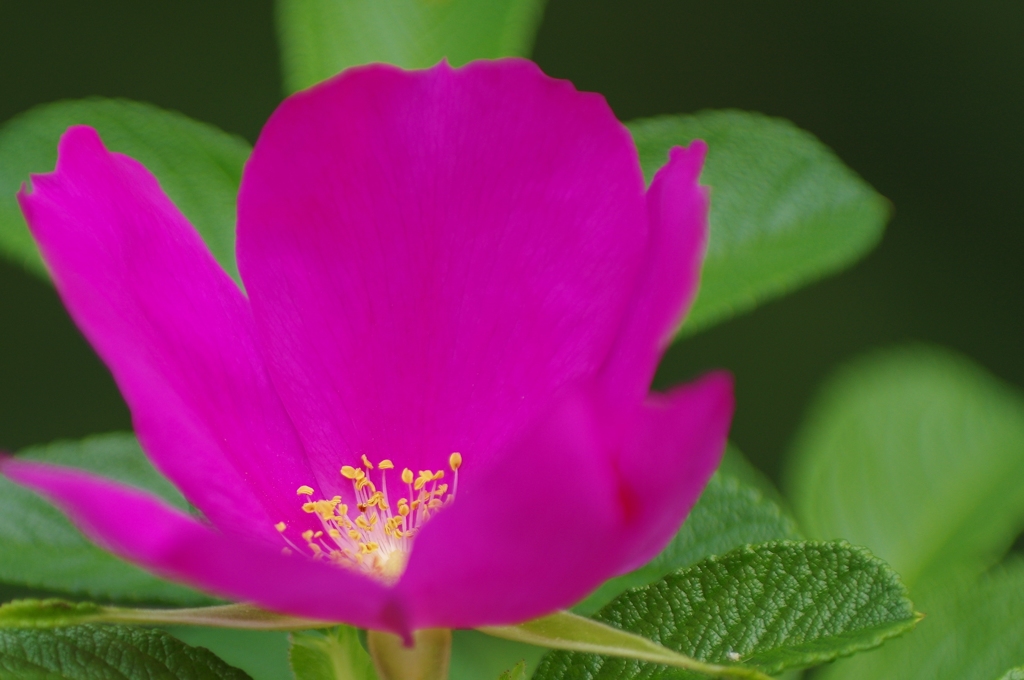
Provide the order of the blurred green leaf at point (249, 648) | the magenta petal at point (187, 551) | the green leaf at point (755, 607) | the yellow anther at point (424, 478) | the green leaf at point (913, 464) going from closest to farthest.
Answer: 1. the magenta petal at point (187, 551)
2. the green leaf at point (755, 607)
3. the yellow anther at point (424, 478)
4. the blurred green leaf at point (249, 648)
5. the green leaf at point (913, 464)

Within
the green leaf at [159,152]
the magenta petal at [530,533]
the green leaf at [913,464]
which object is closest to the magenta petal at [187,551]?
the magenta petal at [530,533]

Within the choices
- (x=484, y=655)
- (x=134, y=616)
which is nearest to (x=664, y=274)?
(x=134, y=616)

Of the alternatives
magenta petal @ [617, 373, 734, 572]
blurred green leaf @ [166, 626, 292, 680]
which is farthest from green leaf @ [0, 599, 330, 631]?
blurred green leaf @ [166, 626, 292, 680]

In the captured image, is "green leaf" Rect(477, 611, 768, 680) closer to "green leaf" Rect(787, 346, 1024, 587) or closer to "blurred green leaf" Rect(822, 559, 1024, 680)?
"blurred green leaf" Rect(822, 559, 1024, 680)

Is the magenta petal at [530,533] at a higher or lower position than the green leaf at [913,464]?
higher

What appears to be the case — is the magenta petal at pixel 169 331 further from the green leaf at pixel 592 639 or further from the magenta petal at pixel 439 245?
the green leaf at pixel 592 639
